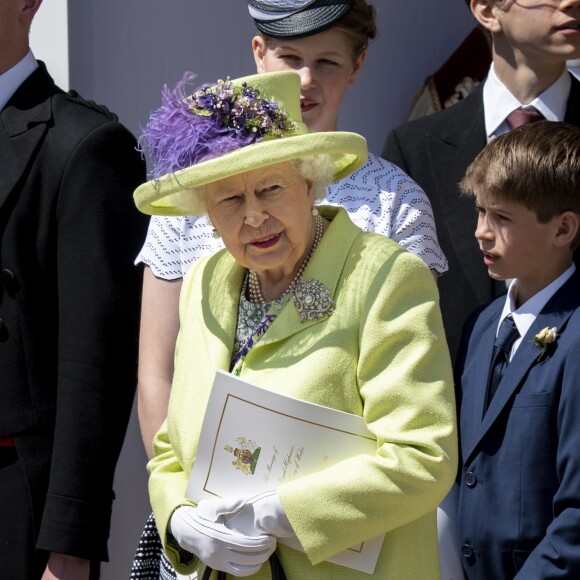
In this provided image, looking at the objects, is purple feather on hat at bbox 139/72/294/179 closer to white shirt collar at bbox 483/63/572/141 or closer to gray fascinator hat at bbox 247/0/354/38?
gray fascinator hat at bbox 247/0/354/38

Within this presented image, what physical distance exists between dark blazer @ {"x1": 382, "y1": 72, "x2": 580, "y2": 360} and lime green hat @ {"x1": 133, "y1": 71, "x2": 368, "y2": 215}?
85 cm

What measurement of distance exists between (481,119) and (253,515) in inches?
62.6

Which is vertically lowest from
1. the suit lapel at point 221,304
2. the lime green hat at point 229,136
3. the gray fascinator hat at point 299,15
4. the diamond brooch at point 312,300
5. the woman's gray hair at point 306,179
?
the suit lapel at point 221,304

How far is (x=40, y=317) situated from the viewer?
3.02 metres

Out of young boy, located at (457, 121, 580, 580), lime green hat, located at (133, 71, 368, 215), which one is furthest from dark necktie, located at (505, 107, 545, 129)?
lime green hat, located at (133, 71, 368, 215)

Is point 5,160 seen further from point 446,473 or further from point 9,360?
point 446,473

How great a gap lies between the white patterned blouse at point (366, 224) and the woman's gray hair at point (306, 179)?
1.04 feet

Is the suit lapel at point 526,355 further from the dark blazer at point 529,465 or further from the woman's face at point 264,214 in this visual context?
the woman's face at point 264,214

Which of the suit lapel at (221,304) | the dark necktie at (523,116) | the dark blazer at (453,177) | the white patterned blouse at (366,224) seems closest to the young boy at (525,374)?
the white patterned blouse at (366,224)

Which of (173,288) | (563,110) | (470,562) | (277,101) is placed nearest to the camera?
(277,101)

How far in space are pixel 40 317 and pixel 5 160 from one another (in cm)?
40

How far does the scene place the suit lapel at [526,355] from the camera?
272 cm

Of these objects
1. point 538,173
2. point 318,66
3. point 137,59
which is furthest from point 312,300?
point 137,59

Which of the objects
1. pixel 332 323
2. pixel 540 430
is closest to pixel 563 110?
pixel 540 430
